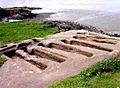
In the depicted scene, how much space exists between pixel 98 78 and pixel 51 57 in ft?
10.9

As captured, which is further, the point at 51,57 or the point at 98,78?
the point at 51,57

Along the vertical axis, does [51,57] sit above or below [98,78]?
below

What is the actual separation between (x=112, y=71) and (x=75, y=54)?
2307 millimetres

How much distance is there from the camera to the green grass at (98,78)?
9125 millimetres

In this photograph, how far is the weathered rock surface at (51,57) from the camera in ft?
34.4

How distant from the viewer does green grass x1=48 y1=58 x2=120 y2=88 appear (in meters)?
9.12

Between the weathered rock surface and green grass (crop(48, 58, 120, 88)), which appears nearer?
green grass (crop(48, 58, 120, 88))

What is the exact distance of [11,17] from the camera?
142 ft

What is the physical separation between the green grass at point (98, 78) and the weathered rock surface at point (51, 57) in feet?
1.64

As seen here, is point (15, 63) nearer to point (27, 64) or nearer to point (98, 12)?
point (27, 64)

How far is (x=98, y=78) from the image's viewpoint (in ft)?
31.4

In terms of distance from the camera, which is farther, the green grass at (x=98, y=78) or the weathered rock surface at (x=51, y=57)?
the weathered rock surface at (x=51, y=57)

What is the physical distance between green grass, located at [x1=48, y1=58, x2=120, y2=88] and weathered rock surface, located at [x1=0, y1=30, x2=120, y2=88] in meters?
0.50

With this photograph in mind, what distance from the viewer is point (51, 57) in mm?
12500
